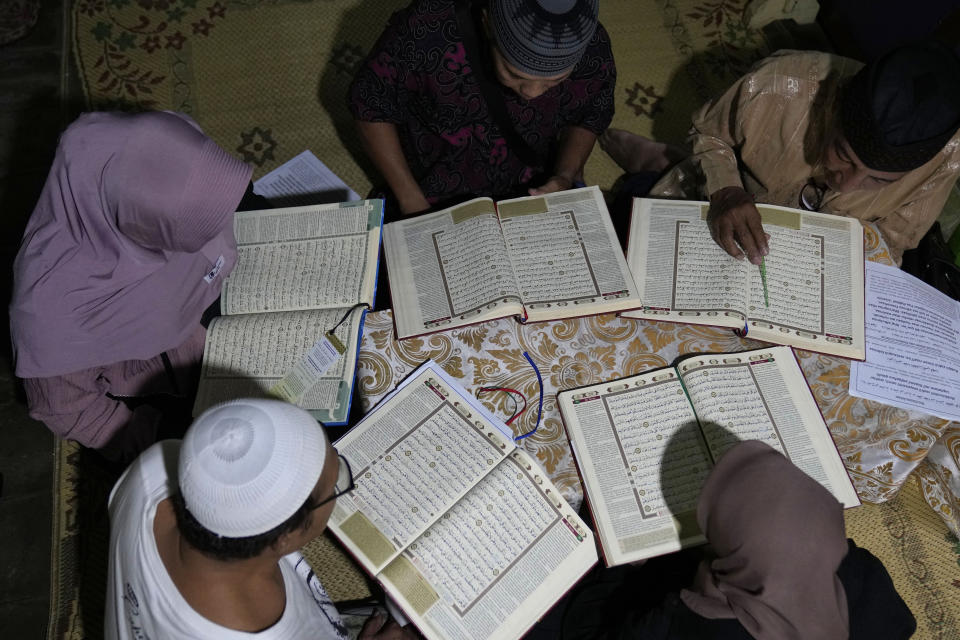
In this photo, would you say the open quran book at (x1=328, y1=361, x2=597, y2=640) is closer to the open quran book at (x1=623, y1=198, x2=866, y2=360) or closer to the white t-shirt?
the white t-shirt

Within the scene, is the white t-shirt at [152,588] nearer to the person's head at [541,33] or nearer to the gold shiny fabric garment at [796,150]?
the person's head at [541,33]

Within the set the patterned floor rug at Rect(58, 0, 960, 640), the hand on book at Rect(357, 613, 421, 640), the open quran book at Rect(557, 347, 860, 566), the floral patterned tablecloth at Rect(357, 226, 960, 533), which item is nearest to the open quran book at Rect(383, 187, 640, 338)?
the floral patterned tablecloth at Rect(357, 226, 960, 533)

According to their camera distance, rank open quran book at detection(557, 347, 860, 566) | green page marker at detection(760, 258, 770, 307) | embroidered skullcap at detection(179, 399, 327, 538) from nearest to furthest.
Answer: embroidered skullcap at detection(179, 399, 327, 538) → open quran book at detection(557, 347, 860, 566) → green page marker at detection(760, 258, 770, 307)

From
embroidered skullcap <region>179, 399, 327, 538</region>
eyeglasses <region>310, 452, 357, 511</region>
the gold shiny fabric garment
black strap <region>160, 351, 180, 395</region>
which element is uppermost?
the gold shiny fabric garment

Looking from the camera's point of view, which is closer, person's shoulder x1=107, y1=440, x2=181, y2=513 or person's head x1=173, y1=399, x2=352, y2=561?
person's head x1=173, y1=399, x2=352, y2=561

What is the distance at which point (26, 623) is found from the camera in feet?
6.60

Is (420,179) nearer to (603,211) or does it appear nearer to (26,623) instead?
(603,211)

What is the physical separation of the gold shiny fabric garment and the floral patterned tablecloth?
50cm

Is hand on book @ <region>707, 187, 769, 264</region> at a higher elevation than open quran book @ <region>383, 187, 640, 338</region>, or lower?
higher

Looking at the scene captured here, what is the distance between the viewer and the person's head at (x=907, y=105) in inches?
55.1

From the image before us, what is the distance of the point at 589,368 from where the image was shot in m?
1.49

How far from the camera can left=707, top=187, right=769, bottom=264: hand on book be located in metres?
1.58

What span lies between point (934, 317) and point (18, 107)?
3.61 metres

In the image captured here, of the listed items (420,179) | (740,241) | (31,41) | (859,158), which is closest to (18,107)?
(31,41)
